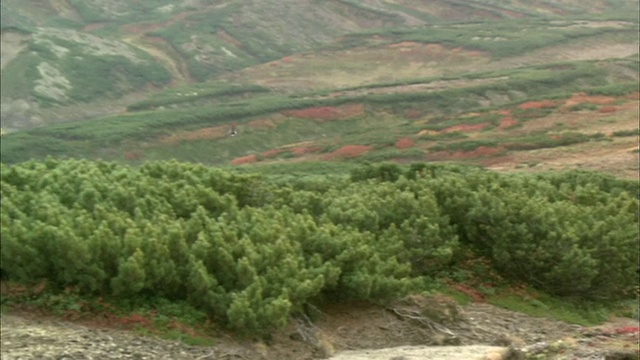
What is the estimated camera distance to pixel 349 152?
41.6 metres

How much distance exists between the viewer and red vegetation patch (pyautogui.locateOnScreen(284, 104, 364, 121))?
5416 cm

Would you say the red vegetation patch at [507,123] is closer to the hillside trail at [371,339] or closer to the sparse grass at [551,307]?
the sparse grass at [551,307]

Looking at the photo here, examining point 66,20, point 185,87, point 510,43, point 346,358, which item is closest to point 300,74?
point 185,87

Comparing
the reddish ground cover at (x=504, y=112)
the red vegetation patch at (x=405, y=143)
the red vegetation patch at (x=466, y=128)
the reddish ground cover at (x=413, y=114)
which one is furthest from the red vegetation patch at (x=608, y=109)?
the reddish ground cover at (x=413, y=114)

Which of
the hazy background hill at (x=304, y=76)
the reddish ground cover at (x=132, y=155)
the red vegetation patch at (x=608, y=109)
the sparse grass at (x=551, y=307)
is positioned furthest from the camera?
the reddish ground cover at (x=132, y=155)

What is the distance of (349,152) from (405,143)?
2653 millimetres

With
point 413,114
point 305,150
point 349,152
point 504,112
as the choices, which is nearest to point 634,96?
point 504,112

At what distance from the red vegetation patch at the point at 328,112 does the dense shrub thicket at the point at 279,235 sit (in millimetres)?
34962

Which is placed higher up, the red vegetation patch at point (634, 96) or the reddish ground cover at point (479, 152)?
the red vegetation patch at point (634, 96)

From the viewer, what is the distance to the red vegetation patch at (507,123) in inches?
1711

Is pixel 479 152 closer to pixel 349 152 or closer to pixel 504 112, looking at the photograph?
pixel 349 152

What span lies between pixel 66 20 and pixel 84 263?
244 feet

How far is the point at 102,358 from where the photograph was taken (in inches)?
384

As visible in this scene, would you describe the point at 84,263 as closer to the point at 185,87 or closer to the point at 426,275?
the point at 426,275
